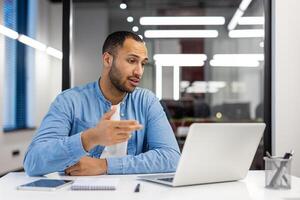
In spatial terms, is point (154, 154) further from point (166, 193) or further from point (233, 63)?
point (233, 63)

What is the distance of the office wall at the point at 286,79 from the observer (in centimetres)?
327

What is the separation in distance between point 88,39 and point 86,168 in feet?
18.6

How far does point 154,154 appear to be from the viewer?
6.40 feet

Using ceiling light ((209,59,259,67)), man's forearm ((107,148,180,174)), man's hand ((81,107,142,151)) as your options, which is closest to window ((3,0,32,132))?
ceiling light ((209,59,259,67))

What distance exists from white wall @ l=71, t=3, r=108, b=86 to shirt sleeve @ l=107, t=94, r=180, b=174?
5.02 meters

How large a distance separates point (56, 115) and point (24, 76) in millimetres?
4957

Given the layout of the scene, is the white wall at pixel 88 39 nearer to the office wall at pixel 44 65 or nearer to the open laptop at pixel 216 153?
the office wall at pixel 44 65

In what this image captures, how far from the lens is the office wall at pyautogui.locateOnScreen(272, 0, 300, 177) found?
327 cm

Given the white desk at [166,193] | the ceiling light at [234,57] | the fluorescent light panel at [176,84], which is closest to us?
the white desk at [166,193]

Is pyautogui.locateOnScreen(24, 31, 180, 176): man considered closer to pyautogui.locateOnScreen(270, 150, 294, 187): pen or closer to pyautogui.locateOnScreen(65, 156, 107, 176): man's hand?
pyautogui.locateOnScreen(65, 156, 107, 176): man's hand

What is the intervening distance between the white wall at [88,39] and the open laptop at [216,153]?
5.69 m

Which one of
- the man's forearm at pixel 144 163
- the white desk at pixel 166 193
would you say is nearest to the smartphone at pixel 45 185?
the white desk at pixel 166 193

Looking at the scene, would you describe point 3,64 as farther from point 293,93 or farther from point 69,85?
point 293,93

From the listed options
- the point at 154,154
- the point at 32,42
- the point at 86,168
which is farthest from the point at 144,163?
the point at 32,42
